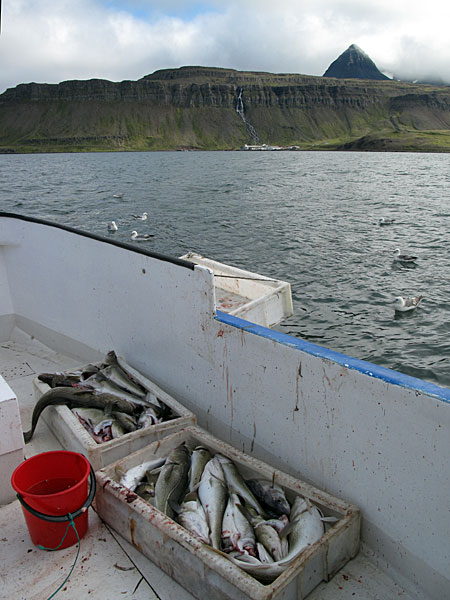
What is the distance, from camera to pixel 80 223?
24.1m

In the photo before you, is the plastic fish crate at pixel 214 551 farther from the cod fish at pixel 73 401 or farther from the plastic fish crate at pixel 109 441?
the cod fish at pixel 73 401

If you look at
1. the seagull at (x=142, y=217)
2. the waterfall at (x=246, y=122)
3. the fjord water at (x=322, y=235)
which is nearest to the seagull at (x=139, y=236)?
the fjord water at (x=322, y=235)

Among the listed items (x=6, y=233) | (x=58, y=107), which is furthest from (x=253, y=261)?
(x=58, y=107)

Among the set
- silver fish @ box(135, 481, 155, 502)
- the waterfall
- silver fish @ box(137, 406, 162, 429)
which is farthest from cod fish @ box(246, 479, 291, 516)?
the waterfall

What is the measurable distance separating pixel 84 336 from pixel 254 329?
2.45 meters

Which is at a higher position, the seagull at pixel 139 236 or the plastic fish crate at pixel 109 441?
the plastic fish crate at pixel 109 441

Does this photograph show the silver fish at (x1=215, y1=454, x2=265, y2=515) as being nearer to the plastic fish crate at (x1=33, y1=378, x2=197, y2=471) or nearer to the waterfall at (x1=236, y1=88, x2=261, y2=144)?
the plastic fish crate at (x1=33, y1=378, x2=197, y2=471)

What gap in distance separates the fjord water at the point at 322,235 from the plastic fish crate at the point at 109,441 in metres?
6.20

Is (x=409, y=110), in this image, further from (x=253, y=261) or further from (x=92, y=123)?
(x=253, y=261)

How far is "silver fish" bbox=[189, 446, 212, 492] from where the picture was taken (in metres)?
2.96

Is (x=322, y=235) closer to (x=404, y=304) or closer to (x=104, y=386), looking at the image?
(x=404, y=304)

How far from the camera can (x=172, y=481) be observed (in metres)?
2.95

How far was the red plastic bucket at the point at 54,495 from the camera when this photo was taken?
8.55ft

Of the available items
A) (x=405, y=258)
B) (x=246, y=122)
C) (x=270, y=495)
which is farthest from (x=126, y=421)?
(x=246, y=122)
